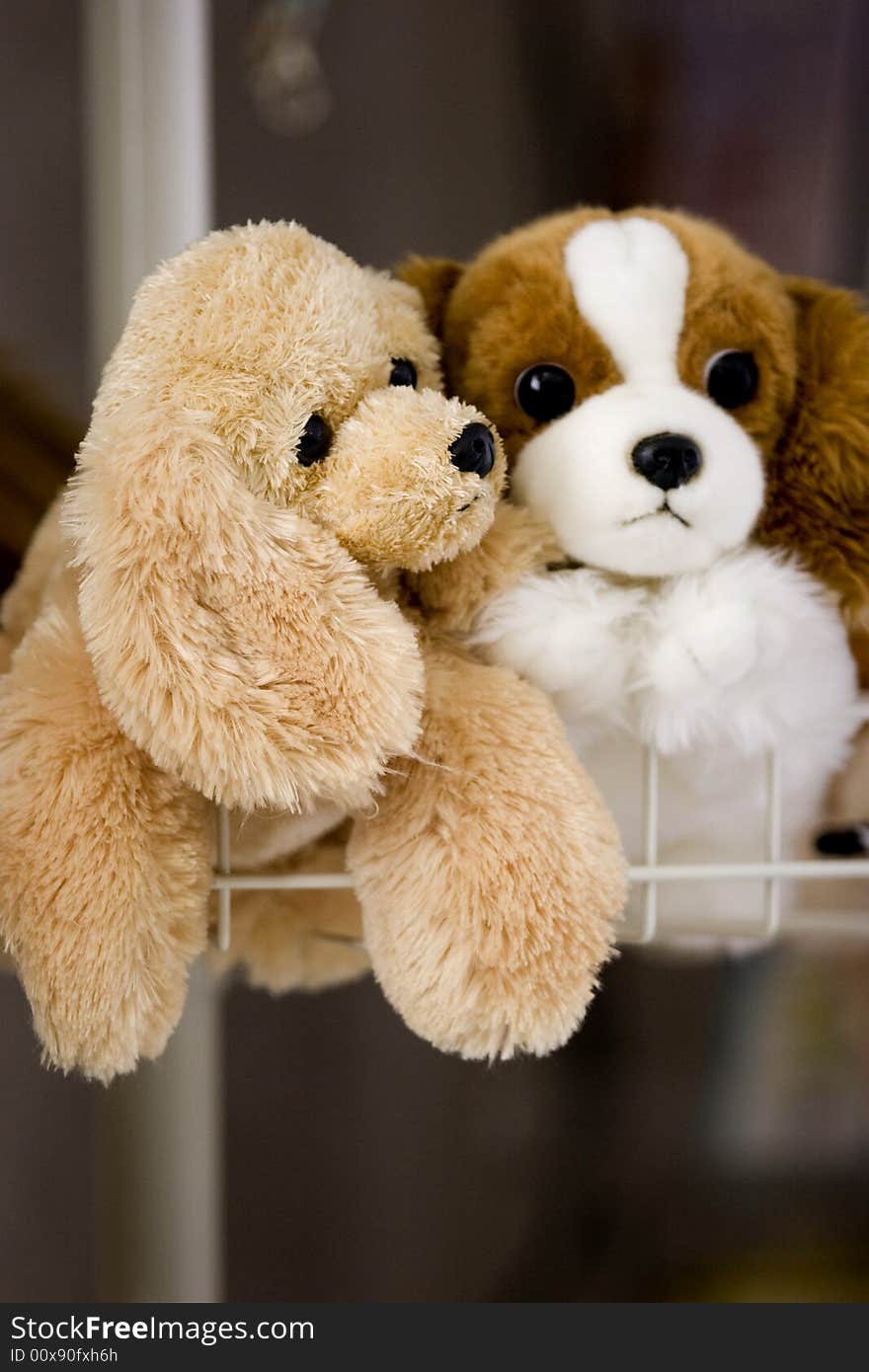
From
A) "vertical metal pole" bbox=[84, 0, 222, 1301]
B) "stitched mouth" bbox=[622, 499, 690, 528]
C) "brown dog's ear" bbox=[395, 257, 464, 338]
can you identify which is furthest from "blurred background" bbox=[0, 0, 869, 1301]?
"stitched mouth" bbox=[622, 499, 690, 528]

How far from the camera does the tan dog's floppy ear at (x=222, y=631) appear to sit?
0.35 metres

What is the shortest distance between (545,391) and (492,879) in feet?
0.70

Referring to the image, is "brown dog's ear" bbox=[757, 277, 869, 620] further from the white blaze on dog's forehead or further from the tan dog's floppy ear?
the tan dog's floppy ear

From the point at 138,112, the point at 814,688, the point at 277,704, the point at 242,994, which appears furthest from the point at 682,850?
the point at 138,112

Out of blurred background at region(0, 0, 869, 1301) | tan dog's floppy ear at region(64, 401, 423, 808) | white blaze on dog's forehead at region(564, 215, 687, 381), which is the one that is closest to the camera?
tan dog's floppy ear at region(64, 401, 423, 808)

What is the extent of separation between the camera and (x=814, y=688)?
468 millimetres

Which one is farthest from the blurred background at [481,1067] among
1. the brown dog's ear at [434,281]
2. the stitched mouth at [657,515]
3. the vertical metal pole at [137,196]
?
the stitched mouth at [657,515]

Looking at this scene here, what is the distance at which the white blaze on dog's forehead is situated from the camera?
0.45 m

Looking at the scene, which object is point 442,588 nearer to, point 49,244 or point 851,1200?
point 49,244

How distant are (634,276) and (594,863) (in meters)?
0.25

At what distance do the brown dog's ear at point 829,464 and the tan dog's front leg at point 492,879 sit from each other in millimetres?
158

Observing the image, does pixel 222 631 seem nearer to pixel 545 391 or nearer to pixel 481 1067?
pixel 545 391

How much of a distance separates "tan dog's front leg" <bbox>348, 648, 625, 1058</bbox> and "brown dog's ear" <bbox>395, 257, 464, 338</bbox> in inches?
7.6

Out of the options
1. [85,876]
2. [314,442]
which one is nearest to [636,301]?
[314,442]
